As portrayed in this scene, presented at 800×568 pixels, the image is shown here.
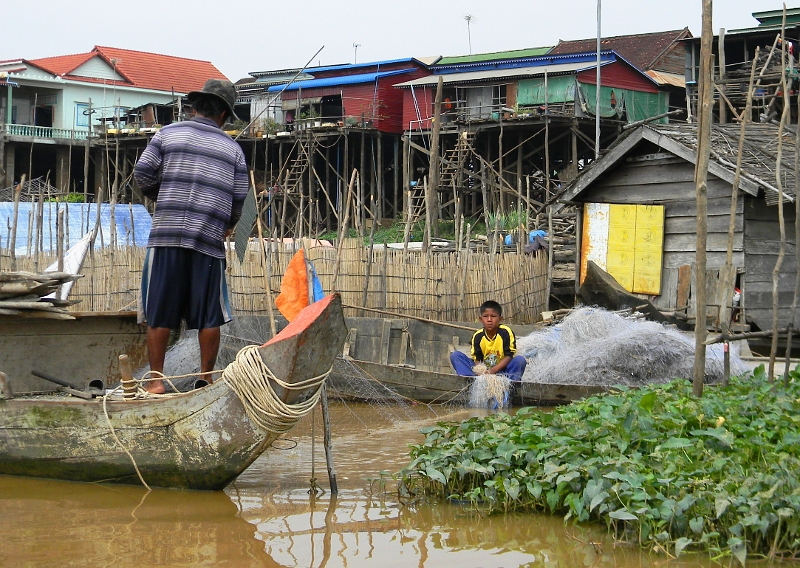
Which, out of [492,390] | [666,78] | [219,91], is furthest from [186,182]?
[666,78]

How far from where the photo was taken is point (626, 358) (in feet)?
26.7

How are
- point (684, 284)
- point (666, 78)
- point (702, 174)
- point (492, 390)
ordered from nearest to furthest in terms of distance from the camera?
point (702, 174) < point (492, 390) < point (684, 284) < point (666, 78)

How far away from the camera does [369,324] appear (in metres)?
9.97

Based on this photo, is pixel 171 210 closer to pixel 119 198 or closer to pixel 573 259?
pixel 573 259

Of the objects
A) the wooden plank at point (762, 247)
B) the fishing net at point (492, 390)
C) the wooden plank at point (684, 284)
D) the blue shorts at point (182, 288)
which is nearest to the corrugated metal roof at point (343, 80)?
the wooden plank at point (684, 284)

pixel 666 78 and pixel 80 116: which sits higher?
pixel 666 78

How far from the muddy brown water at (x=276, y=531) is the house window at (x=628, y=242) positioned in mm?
7111

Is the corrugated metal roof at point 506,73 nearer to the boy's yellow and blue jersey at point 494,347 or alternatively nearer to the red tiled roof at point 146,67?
A: the red tiled roof at point 146,67

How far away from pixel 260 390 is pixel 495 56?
85.4 ft

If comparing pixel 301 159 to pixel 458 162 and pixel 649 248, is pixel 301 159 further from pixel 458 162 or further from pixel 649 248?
pixel 649 248

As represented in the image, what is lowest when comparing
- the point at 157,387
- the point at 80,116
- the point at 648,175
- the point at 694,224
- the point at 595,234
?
the point at 157,387

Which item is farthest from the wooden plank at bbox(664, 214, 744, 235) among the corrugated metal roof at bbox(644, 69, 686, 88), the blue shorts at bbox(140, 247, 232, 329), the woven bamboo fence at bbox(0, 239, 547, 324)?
the corrugated metal roof at bbox(644, 69, 686, 88)

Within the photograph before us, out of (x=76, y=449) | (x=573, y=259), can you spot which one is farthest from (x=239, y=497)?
(x=573, y=259)

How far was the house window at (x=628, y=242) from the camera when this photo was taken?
11.5 m
